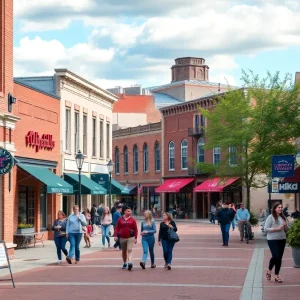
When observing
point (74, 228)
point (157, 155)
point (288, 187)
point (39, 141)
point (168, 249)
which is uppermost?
point (157, 155)

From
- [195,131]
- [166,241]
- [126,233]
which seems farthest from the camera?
[195,131]

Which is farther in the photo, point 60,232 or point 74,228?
point 74,228

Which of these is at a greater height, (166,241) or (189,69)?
(189,69)

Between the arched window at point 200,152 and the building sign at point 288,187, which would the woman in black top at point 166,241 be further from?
the arched window at point 200,152

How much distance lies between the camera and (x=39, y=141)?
3253cm

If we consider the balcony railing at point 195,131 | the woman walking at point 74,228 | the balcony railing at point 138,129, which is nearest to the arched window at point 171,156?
the balcony railing at point 138,129

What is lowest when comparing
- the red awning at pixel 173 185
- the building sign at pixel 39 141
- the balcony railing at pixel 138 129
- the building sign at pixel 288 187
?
the building sign at pixel 288 187

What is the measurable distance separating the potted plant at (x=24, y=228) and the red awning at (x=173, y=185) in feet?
146

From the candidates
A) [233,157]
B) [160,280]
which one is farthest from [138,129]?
[160,280]

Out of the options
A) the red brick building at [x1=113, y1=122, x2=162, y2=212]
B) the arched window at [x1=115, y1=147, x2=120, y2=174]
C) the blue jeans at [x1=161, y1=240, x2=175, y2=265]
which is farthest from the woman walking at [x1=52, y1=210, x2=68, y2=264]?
the arched window at [x1=115, y1=147, x2=120, y2=174]

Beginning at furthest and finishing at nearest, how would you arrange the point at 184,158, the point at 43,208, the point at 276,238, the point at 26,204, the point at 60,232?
1. the point at 184,158
2. the point at 43,208
3. the point at 26,204
4. the point at 60,232
5. the point at 276,238

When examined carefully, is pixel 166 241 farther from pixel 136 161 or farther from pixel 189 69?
pixel 189 69

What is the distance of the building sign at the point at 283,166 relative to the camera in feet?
87.9

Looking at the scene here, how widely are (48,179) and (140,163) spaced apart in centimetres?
5262
